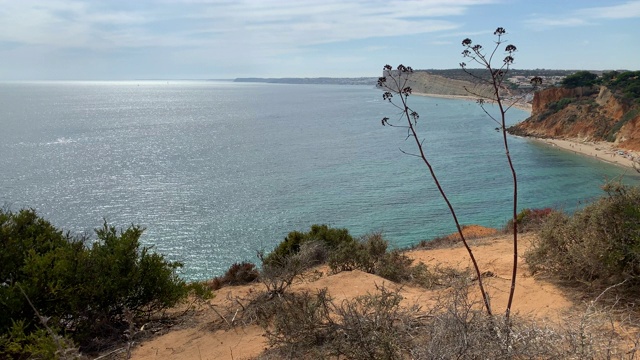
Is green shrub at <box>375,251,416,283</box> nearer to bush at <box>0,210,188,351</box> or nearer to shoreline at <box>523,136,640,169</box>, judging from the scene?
bush at <box>0,210,188,351</box>

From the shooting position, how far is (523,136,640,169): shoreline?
1804 inches

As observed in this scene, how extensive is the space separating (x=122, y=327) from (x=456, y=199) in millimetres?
27925

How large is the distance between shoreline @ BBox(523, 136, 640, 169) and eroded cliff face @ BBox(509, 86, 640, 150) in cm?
98

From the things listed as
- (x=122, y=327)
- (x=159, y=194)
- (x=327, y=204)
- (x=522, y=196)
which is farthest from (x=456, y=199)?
(x=122, y=327)

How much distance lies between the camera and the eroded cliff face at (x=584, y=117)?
168 ft

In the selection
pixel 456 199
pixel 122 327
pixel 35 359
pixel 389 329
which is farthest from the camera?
pixel 456 199

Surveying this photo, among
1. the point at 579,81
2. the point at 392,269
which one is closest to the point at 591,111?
the point at 579,81

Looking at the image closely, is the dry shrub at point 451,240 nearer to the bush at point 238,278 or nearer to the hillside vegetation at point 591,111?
the bush at point 238,278

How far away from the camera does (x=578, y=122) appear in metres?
60.2

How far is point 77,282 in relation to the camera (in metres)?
8.19

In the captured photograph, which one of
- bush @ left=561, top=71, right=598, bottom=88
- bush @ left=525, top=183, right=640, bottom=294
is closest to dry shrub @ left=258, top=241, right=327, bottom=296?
bush @ left=525, top=183, right=640, bottom=294

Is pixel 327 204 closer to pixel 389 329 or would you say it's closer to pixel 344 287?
pixel 344 287

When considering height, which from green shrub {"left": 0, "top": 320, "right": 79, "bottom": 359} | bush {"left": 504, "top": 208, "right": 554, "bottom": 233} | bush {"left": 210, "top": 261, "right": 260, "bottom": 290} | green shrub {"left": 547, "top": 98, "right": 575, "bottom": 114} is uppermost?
green shrub {"left": 547, "top": 98, "right": 575, "bottom": 114}

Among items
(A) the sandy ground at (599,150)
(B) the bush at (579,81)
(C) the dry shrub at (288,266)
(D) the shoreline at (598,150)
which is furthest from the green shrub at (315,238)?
(B) the bush at (579,81)
